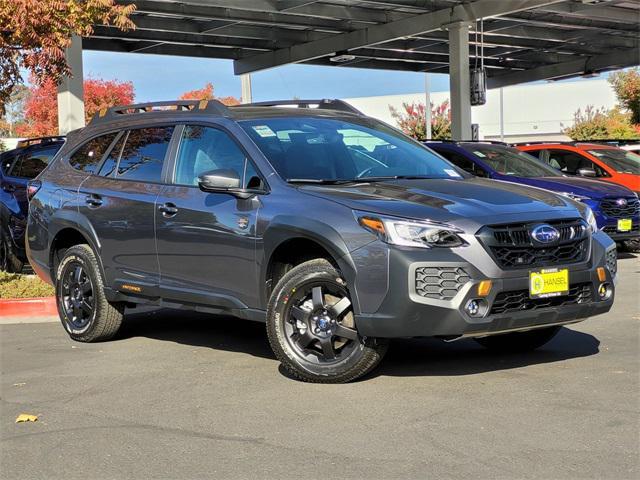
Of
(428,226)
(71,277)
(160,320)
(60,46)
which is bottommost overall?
(160,320)

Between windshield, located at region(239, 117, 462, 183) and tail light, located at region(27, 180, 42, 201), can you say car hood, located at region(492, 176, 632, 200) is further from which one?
tail light, located at region(27, 180, 42, 201)

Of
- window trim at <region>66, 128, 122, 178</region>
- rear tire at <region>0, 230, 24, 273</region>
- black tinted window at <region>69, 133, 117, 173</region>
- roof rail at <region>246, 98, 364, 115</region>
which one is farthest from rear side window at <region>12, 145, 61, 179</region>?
roof rail at <region>246, 98, 364, 115</region>

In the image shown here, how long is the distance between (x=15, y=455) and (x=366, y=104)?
60021 mm

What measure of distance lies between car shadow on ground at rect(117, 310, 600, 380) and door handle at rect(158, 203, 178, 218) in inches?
49.1

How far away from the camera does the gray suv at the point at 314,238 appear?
19.4 feet

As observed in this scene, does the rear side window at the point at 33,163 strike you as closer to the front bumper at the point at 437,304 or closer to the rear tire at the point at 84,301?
the rear tire at the point at 84,301

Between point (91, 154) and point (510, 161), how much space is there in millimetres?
7885

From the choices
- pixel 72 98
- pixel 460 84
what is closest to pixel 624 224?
pixel 72 98

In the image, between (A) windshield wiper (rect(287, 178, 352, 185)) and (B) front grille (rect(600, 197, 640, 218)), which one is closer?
(A) windshield wiper (rect(287, 178, 352, 185))

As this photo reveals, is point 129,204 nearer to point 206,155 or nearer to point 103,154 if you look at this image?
point 206,155

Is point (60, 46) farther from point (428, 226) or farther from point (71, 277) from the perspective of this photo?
point (428, 226)

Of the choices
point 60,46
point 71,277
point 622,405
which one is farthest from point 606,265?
point 60,46

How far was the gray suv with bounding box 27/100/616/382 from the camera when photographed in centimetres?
592

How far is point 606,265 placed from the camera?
6547 millimetres
